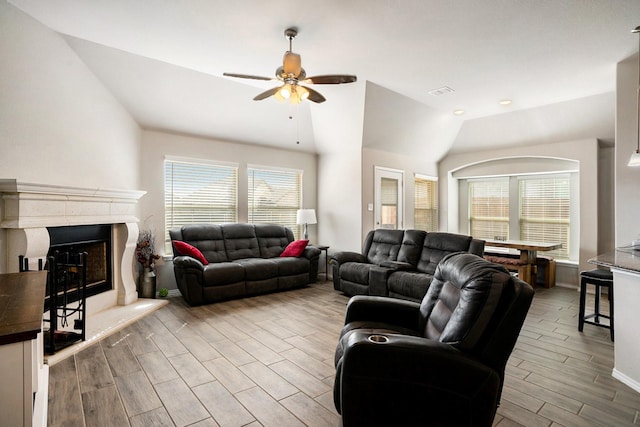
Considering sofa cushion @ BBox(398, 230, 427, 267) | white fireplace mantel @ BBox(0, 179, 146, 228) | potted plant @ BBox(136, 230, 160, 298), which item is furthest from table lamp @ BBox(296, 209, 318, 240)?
white fireplace mantel @ BBox(0, 179, 146, 228)

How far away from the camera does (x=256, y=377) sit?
248cm

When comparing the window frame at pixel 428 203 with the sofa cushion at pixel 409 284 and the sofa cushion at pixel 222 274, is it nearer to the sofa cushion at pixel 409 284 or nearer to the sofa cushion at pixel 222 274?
the sofa cushion at pixel 409 284

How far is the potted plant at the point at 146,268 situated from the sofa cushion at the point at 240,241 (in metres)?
1.06

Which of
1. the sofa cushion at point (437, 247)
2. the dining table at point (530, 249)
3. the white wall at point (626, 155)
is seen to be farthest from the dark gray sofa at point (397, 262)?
the dining table at point (530, 249)

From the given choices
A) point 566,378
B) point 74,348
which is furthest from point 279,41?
point 566,378

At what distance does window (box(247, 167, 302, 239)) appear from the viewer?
19.5 ft

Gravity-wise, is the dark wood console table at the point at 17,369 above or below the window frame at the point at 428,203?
below

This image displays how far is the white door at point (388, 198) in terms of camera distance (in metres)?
5.81

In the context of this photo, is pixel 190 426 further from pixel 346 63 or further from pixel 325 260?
pixel 325 260

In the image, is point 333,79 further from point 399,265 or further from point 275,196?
point 275,196

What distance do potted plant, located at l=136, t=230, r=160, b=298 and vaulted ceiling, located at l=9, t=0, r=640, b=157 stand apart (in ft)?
5.97

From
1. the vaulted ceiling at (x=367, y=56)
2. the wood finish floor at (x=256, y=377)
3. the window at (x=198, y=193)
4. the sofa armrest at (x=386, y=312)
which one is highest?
the vaulted ceiling at (x=367, y=56)

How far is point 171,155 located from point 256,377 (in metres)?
3.83

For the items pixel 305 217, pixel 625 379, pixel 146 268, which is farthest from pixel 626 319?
pixel 146 268
